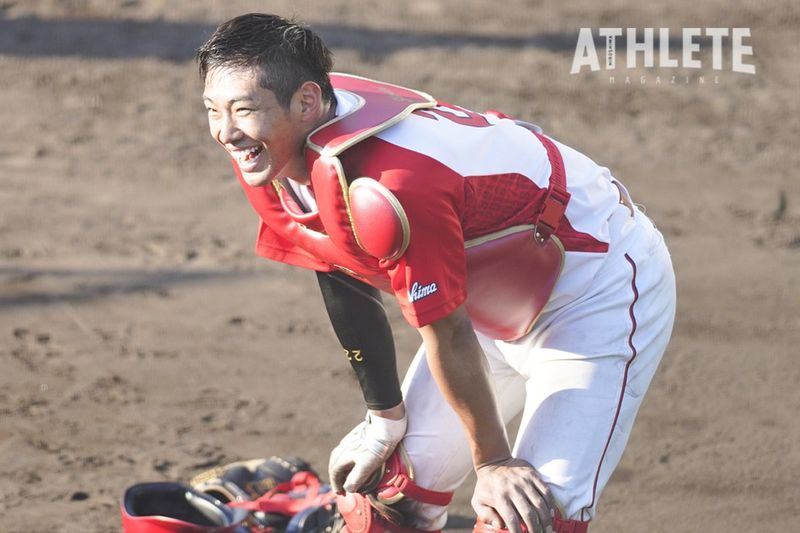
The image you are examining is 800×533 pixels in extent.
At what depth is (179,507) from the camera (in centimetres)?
390

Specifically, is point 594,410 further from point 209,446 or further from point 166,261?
point 166,261

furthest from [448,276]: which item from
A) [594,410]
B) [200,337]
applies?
[200,337]

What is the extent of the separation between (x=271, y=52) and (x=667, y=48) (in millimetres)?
6017

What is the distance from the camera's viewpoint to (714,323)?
5684mm

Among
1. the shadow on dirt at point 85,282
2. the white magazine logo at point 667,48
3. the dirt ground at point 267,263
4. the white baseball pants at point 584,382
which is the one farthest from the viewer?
the white magazine logo at point 667,48

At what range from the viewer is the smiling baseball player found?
286 centimetres

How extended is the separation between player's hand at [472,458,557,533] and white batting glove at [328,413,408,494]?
15.9 inches

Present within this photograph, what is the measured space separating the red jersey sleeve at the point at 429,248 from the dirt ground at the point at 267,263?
164cm

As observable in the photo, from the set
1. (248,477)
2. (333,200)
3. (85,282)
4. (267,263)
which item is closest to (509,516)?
(333,200)

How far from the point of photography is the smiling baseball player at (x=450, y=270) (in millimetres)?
2857

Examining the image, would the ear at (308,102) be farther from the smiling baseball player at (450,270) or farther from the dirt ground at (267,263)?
the dirt ground at (267,263)

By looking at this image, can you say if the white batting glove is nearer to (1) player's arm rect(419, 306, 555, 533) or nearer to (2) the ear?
(1) player's arm rect(419, 306, 555, 533)

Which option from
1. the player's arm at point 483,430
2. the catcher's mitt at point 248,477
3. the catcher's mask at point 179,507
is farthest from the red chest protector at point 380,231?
the catcher's mitt at point 248,477

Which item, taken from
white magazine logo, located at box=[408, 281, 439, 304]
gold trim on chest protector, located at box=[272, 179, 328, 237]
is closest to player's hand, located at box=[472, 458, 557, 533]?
white magazine logo, located at box=[408, 281, 439, 304]
